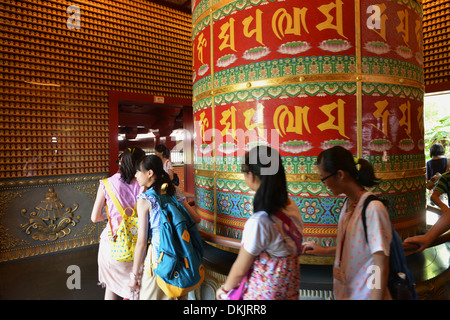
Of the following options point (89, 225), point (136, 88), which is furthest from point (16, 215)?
point (136, 88)

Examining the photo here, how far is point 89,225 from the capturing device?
5.64m

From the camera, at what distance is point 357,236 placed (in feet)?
5.00

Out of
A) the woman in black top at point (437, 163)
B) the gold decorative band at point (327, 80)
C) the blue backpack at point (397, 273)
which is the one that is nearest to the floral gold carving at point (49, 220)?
the gold decorative band at point (327, 80)

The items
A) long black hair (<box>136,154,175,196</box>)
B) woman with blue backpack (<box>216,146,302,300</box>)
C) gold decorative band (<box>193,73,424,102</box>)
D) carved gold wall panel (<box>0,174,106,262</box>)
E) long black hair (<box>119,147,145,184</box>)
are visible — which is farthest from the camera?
carved gold wall panel (<box>0,174,106,262</box>)

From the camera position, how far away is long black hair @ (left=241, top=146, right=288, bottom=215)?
1.43m

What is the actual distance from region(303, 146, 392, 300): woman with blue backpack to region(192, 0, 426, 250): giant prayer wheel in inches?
37.4

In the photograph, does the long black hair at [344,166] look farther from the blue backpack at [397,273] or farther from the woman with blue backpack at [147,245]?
the woman with blue backpack at [147,245]

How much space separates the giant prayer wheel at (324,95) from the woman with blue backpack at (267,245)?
121cm

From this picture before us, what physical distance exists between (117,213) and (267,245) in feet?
Result: 5.67

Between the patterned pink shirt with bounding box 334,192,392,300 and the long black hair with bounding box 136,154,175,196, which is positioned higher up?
the long black hair with bounding box 136,154,175,196

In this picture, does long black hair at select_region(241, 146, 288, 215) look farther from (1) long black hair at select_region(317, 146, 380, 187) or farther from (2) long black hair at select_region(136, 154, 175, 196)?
(2) long black hair at select_region(136, 154, 175, 196)

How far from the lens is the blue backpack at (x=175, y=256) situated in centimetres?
206

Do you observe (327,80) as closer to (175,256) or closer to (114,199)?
(175,256)

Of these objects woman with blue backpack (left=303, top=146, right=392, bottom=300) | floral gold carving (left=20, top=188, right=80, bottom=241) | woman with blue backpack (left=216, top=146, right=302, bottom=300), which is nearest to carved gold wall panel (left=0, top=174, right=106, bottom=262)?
floral gold carving (left=20, top=188, right=80, bottom=241)
